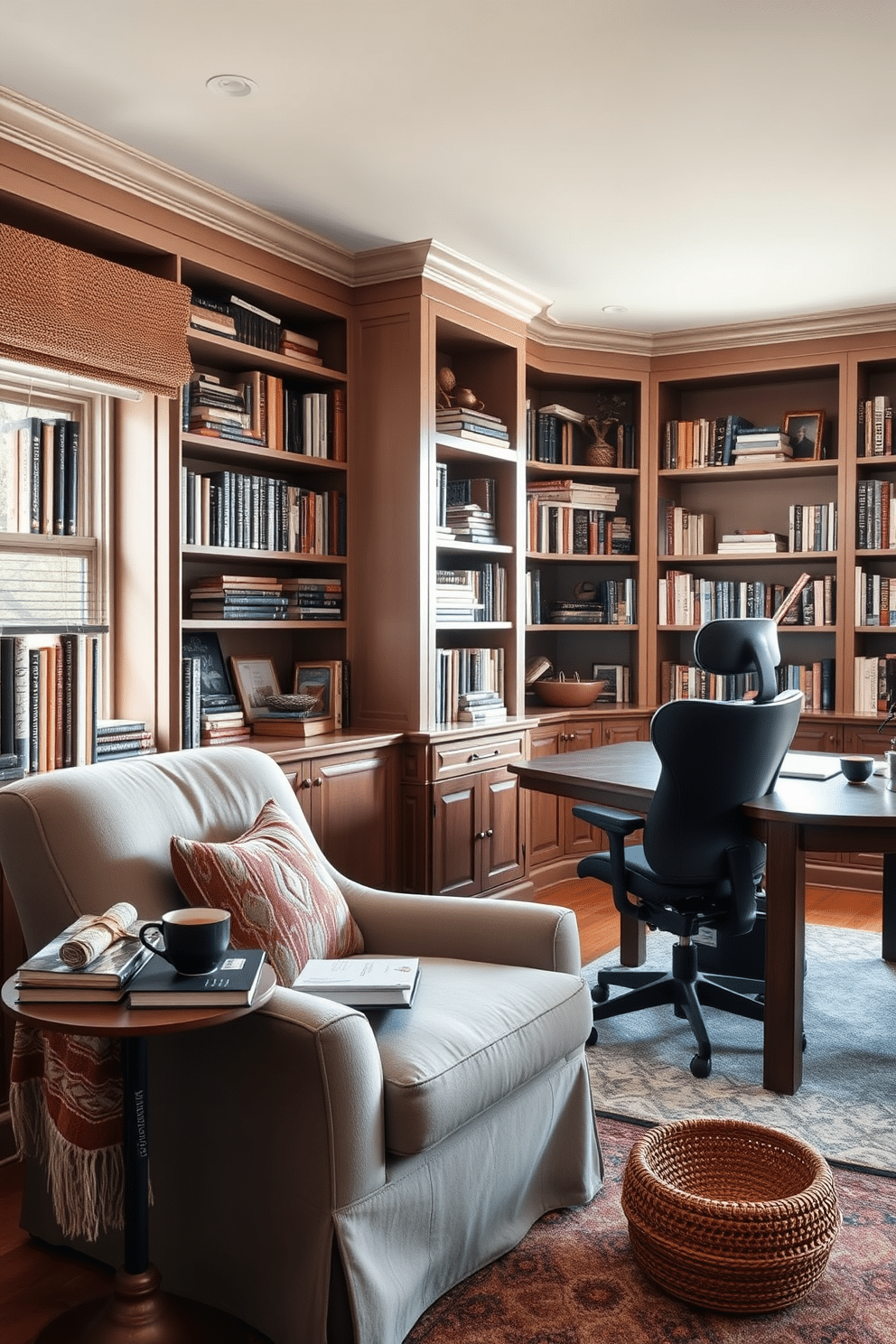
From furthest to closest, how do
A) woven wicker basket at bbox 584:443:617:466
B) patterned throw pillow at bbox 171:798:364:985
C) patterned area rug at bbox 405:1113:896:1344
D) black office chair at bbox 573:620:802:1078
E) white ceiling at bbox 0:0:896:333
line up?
woven wicker basket at bbox 584:443:617:466 < black office chair at bbox 573:620:802:1078 < white ceiling at bbox 0:0:896:333 < patterned throw pillow at bbox 171:798:364:985 < patterned area rug at bbox 405:1113:896:1344

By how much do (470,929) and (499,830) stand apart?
2046 mm

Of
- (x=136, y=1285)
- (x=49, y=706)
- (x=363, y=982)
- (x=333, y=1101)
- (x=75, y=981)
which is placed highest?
(x=49, y=706)

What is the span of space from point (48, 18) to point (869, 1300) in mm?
3090

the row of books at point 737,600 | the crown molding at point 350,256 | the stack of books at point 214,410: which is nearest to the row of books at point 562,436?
the crown molding at point 350,256

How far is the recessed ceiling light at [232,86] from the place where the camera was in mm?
2797

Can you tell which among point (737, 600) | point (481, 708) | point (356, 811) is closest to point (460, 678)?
point (481, 708)

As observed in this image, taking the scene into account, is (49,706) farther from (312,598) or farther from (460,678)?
(460,678)

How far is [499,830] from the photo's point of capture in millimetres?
4520

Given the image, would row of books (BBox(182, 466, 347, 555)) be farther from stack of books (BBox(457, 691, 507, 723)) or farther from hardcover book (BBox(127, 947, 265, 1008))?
hardcover book (BBox(127, 947, 265, 1008))

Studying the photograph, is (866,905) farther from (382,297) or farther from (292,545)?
(382,297)

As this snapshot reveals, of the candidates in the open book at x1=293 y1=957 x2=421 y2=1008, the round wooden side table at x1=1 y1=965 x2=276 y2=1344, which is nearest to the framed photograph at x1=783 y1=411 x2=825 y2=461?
the open book at x1=293 y1=957 x2=421 y2=1008

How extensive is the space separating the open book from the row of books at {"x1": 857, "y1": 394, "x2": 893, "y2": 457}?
3890mm

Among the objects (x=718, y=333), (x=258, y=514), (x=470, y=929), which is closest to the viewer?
(x=470, y=929)

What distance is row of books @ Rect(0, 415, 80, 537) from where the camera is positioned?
3137 millimetres
